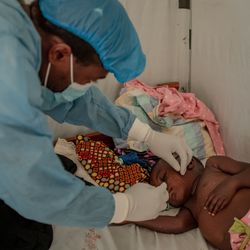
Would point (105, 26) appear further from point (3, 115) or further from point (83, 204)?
point (83, 204)

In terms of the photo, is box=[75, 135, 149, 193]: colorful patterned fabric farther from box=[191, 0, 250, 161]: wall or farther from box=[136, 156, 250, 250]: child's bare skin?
box=[191, 0, 250, 161]: wall

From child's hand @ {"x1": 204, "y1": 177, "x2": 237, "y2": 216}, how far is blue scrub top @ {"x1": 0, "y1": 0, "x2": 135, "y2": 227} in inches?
27.4

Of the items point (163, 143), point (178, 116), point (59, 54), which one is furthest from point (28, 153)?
point (178, 116)

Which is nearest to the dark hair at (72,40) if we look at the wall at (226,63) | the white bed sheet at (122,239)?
the white bed sheet at (122,239)

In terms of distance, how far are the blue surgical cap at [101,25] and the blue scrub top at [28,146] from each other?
7 cm

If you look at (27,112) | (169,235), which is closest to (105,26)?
(27,112)

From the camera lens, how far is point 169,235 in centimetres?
163

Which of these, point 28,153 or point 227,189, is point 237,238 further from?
point 28,153

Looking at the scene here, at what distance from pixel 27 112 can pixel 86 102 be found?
1.76ft

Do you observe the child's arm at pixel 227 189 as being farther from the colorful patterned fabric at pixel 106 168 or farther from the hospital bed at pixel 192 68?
the colorful patterned fabric at pixel 106 168

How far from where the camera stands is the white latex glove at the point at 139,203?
1150mm

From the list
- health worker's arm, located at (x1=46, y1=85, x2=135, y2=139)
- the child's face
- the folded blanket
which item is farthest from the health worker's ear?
the folded blanket

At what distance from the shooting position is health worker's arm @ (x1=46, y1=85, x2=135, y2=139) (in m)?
1.38

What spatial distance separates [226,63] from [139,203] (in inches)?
39.7
